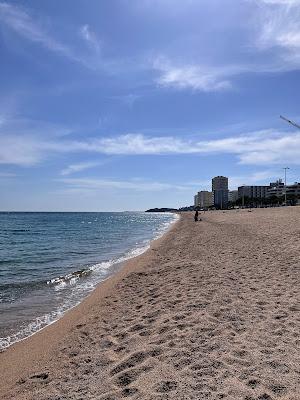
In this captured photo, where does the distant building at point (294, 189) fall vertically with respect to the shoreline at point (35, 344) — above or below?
above

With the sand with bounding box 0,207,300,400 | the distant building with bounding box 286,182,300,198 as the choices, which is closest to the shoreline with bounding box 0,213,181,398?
the sand with bounding box 0,207,300,400

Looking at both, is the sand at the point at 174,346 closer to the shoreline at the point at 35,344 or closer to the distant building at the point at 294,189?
the shoreline at the point at 35,344

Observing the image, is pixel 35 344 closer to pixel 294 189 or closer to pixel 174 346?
pixel 174 346

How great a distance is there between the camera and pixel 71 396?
4512 mm

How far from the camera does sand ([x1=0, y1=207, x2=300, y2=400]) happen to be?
4406 mm

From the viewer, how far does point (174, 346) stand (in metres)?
5.59

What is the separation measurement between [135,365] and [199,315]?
216 cm

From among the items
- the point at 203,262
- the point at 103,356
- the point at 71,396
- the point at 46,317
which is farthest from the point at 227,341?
the point at 203,262

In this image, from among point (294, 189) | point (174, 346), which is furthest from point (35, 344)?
point (294, 189)

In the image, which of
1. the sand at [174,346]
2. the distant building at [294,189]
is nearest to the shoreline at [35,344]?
the sand at [174,346]

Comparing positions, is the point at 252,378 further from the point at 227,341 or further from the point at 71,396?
the point at 71,396

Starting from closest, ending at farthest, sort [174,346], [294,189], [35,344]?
1. [174,346]
2. [35,344]
3. [294,189]

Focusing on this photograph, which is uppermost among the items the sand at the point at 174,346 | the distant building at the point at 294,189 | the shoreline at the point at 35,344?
the distant building at the point at 294,189

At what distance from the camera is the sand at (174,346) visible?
14.5 feet
